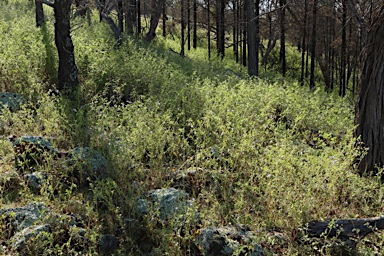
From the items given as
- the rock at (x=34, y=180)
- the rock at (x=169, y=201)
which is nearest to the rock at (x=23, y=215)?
the rock at (x=34, y=180)

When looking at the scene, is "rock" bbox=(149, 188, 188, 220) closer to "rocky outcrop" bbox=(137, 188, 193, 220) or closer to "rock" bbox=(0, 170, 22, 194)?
"rocky outcrop" bbox=(137, 188, 193, 220)

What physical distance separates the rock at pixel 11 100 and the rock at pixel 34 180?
6.80 ft

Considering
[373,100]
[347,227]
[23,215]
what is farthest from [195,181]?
[373,100]

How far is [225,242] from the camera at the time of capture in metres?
3.52

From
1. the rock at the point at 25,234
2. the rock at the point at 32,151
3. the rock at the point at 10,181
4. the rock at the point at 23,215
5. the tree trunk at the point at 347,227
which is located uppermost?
the rock at the point at 32,151

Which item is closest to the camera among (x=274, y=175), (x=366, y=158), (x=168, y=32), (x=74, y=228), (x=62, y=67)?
(x=74, y=228)

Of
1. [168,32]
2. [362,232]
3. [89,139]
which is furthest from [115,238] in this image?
[168,32]

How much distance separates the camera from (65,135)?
5.27 meters

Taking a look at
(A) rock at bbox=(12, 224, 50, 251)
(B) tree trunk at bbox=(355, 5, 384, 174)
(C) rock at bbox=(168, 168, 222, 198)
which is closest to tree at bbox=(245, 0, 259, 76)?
(B) tree trunk at bbox=(355, 5, 384, 174)

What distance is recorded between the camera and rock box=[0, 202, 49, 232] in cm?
348

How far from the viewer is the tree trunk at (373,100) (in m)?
5.59

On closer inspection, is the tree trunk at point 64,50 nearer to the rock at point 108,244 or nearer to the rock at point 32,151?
the rock at point 32,151

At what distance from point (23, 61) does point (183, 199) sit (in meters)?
4.65

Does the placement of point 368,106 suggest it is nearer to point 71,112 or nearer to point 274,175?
point 274,175
